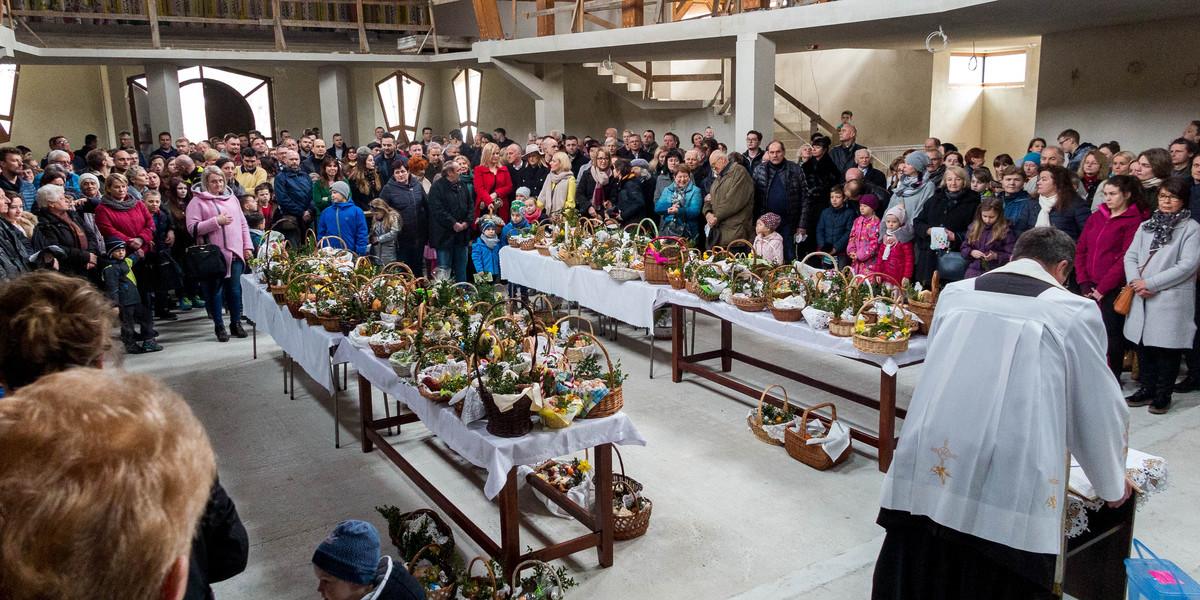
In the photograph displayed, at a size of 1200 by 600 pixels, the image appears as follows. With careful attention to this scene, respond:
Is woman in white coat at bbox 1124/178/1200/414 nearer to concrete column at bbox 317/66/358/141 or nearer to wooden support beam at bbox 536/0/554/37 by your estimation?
wooden support beam at bbox 536/0/554/37

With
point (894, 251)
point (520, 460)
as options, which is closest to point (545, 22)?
point (894, 251)

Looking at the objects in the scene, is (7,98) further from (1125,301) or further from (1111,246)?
(1125,301)

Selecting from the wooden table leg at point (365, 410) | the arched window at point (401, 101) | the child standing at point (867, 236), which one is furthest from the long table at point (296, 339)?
the arched window at point (401, 101)

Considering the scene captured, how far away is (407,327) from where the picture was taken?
4.86m

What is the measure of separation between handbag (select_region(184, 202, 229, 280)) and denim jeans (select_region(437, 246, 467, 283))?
2.17 m

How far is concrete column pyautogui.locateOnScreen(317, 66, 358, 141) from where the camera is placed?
56.5 ft

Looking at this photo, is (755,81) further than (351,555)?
Yes

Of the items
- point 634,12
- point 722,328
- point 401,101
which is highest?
point 634,12

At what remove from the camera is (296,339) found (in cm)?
593

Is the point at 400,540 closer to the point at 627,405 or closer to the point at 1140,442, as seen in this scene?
the point at 627,405

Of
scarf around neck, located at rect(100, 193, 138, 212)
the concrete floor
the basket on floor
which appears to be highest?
scarf around neck, located at rect(100, 193, 138, 212)

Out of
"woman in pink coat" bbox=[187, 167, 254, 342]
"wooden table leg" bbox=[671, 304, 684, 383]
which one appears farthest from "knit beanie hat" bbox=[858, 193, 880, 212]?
"woman in pink coat" bbox=[187, 167, 254, 342]

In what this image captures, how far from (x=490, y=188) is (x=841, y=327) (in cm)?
543

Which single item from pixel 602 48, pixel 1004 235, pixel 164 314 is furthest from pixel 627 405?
pixel 602 48
